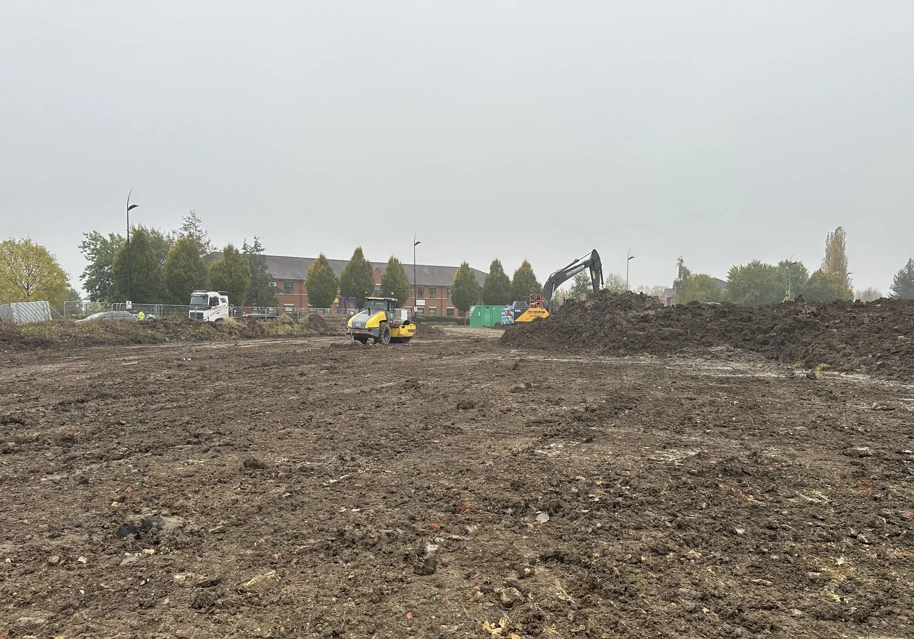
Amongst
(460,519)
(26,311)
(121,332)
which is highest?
(26,311)

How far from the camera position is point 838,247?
236 ft

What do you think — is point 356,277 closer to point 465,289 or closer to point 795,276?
point 465,289

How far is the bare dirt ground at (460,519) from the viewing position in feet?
8.43

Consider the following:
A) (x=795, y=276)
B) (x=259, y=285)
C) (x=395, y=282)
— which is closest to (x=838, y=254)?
(x=795, y=276)

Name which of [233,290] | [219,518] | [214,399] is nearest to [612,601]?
[219,518]

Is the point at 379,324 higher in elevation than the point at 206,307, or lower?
lower

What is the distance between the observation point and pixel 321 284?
182 feet

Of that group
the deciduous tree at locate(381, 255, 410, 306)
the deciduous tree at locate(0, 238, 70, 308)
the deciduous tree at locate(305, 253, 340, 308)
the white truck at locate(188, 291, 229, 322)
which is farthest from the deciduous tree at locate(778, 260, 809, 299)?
the deciduous tree at locate(0, 238, 70, 308)

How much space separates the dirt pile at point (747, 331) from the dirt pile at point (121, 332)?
655 inches

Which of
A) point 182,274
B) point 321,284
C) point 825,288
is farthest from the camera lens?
point 825,288

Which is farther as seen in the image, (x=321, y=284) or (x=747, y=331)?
(x=321, y=284)

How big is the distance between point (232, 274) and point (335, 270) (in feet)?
110

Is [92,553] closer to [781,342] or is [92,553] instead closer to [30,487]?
[30,487]

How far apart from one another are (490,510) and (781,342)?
14505 mm
